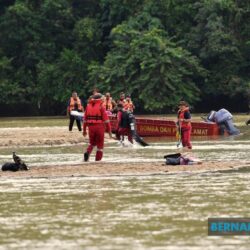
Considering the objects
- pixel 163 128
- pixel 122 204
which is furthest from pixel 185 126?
pixel 122 204

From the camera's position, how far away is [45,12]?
8350cm

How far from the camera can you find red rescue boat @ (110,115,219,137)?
140 feet

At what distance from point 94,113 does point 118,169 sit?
3.01 m

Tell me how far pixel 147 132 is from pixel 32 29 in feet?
133

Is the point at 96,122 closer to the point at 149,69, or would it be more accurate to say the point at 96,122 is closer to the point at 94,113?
the point at 94,113

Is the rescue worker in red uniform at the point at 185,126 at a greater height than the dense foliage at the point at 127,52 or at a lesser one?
lesser

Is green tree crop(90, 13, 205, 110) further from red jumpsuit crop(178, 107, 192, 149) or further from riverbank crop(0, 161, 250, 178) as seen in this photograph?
riverbank crop(0, 161, 250, 178)

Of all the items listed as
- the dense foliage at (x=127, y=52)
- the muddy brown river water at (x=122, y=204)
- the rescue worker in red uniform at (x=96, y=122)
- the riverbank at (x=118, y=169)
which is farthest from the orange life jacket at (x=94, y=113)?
the dense foliage at (x=127, y=52)

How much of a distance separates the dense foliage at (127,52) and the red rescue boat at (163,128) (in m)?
28.6

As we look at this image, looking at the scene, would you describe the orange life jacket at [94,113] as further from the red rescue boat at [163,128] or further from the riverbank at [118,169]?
the red rescue boat at [163,128]

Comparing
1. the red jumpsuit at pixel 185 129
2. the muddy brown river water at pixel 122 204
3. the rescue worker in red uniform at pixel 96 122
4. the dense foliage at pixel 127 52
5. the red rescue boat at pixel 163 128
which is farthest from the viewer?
the dense foliage at pixel 127 52

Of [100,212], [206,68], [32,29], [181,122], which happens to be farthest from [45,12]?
[100,212]

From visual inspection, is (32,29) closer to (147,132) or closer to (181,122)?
(147,132)

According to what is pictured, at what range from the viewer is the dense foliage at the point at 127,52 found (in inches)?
2943
